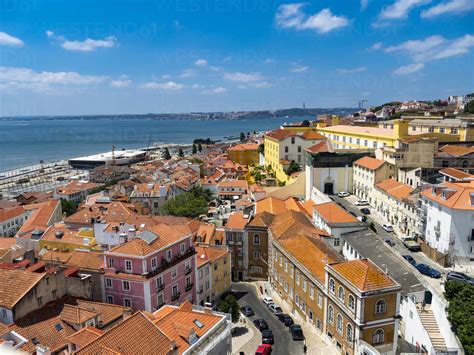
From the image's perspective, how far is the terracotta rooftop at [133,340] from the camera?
11.3 m

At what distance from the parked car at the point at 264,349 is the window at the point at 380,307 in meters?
5.18

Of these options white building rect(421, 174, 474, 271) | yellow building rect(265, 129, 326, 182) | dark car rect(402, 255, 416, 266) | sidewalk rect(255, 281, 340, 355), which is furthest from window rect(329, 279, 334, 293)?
yellow building rect(265, 129, 326, 182)

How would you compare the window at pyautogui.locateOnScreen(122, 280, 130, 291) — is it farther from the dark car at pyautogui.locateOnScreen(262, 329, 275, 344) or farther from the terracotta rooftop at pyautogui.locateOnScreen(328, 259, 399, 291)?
the terracotta rooftop at pyautogui.locateOnScreen(328, 259, 399, 291)

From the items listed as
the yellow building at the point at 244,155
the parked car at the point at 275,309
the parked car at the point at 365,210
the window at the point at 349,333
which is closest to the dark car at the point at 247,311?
the parked car at the point at 275,309

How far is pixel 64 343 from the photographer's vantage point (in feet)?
42.2

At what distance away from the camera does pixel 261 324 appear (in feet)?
67.8

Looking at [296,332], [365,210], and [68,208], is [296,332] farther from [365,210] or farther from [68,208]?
[68,208]

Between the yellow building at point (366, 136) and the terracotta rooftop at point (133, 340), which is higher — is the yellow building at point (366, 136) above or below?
above

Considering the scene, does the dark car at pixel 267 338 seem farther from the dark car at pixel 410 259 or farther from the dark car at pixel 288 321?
the dark car at pixel 410 259

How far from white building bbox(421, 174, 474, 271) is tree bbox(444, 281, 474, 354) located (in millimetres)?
5342

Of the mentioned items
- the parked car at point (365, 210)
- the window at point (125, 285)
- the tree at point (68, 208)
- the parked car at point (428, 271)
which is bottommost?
the tree at point (68, 208)

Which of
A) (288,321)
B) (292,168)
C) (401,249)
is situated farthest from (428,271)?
(292,168)

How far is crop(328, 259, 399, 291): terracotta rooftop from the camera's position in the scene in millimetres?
16062

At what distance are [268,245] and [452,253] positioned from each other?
Answer: 11.0 metres
